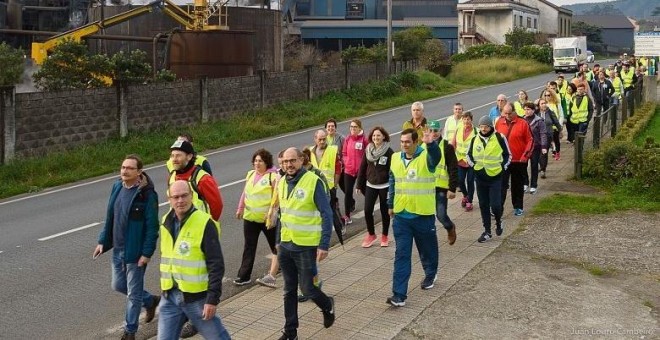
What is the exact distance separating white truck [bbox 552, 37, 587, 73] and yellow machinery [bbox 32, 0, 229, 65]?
30185mm

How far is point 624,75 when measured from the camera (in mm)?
25781

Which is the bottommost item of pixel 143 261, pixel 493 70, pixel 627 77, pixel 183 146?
pixel 143 261

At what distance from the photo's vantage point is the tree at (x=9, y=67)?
85.4 feet

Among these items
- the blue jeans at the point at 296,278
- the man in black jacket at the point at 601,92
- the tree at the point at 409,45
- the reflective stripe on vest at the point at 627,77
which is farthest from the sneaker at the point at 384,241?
the tree at the point at 409,45

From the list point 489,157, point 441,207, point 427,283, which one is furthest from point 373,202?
point 427,283

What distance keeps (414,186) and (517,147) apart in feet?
14.5

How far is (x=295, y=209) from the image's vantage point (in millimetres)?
6484

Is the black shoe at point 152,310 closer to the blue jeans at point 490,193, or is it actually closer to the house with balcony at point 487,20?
the blue jeans at point 490,193

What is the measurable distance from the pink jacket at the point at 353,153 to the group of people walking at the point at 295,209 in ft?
0.05

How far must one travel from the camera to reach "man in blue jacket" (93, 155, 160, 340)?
6.49 metres

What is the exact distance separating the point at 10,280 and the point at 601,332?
6.40m

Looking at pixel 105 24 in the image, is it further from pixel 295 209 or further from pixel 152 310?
pixel 295 209

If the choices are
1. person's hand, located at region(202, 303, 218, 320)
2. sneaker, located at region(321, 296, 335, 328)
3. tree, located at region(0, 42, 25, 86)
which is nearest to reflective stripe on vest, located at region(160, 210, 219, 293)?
person's hand, located at region(202, 303, 218, 320)

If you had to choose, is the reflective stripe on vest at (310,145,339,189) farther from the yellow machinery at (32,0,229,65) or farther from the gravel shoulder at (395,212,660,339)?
the yellow machinery at (32,0,229,65)
